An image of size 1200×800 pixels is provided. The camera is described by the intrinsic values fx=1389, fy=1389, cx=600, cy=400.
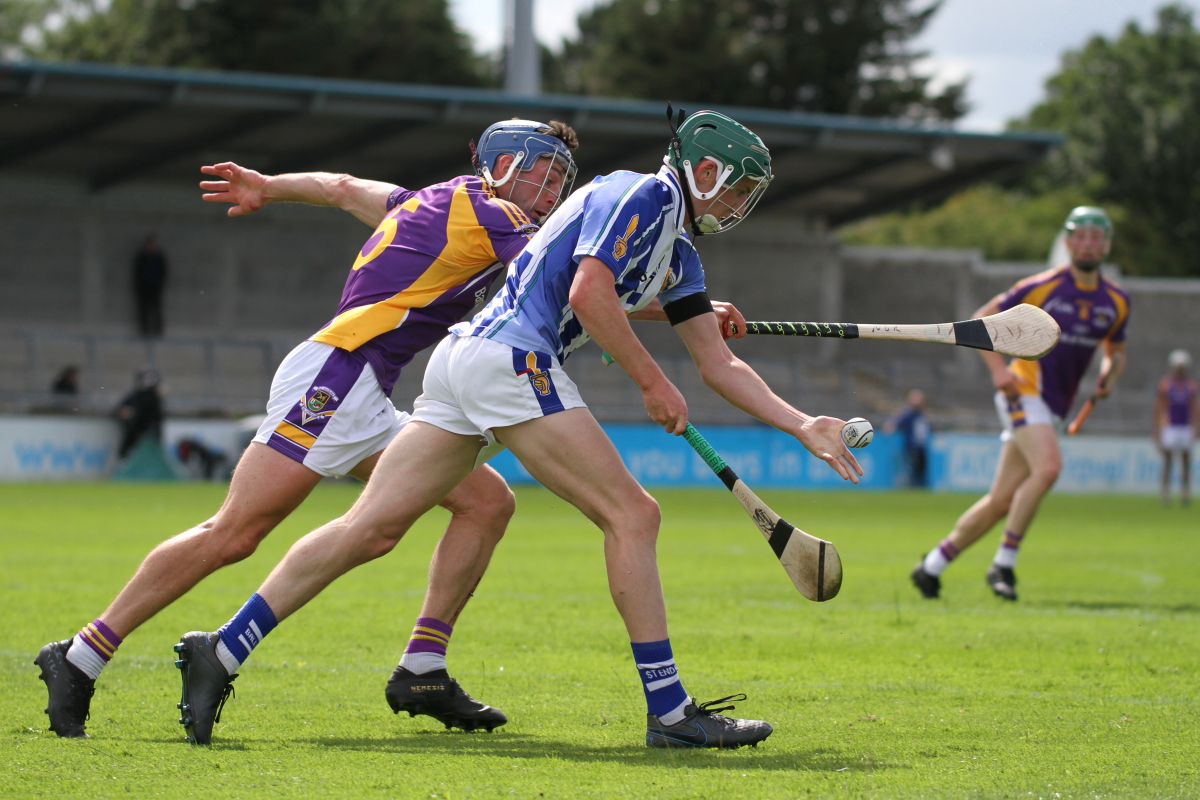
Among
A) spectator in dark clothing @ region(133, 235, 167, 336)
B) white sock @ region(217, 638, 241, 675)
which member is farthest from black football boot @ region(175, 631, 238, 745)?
spectator in dark clothing @ region(133, 235, 167, 336)

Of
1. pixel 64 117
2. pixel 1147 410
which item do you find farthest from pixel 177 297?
pixel 1147 410

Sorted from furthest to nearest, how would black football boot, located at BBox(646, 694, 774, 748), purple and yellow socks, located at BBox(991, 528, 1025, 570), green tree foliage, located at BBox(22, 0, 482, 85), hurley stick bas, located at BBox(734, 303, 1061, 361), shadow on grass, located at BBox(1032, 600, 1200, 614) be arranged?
1. green tree foliage, located at BBox(22, 0, 482, 85)
2. purple and yellow socks, located at BBox(991, 528, 1025, 570)
3. shadow on grass, located at BBox(1032, 600, 1200, 614)
4. hurley stick bas, located at BBox(734, 303, 1061, 361)
5. black football boot, located at BBox(646, 694, 774, 748)

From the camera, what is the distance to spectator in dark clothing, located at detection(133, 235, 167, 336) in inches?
1065

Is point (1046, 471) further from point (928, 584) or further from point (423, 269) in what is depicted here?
point (423, 269)

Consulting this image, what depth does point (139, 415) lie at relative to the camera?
21.9m

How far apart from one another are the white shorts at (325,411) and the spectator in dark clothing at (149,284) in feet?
77.8

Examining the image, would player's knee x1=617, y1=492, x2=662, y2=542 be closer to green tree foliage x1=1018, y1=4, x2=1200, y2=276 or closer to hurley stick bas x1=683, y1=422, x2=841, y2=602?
hurley stick bas x1=683, y1=422, x2=841, y2=602

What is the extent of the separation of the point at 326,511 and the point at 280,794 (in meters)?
12.8

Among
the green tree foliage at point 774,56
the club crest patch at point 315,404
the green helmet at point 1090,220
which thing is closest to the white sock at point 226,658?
the club crest patch at point 315,404

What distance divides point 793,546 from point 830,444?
448 millimetres

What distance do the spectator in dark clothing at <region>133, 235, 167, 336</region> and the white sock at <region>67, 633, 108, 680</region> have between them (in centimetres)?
2384

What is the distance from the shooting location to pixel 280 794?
3.56 meters

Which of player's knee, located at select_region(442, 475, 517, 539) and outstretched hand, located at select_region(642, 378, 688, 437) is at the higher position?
outstretched hand, located at select_region(642, 378, 688, 437)

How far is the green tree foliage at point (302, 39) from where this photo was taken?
4025cm
